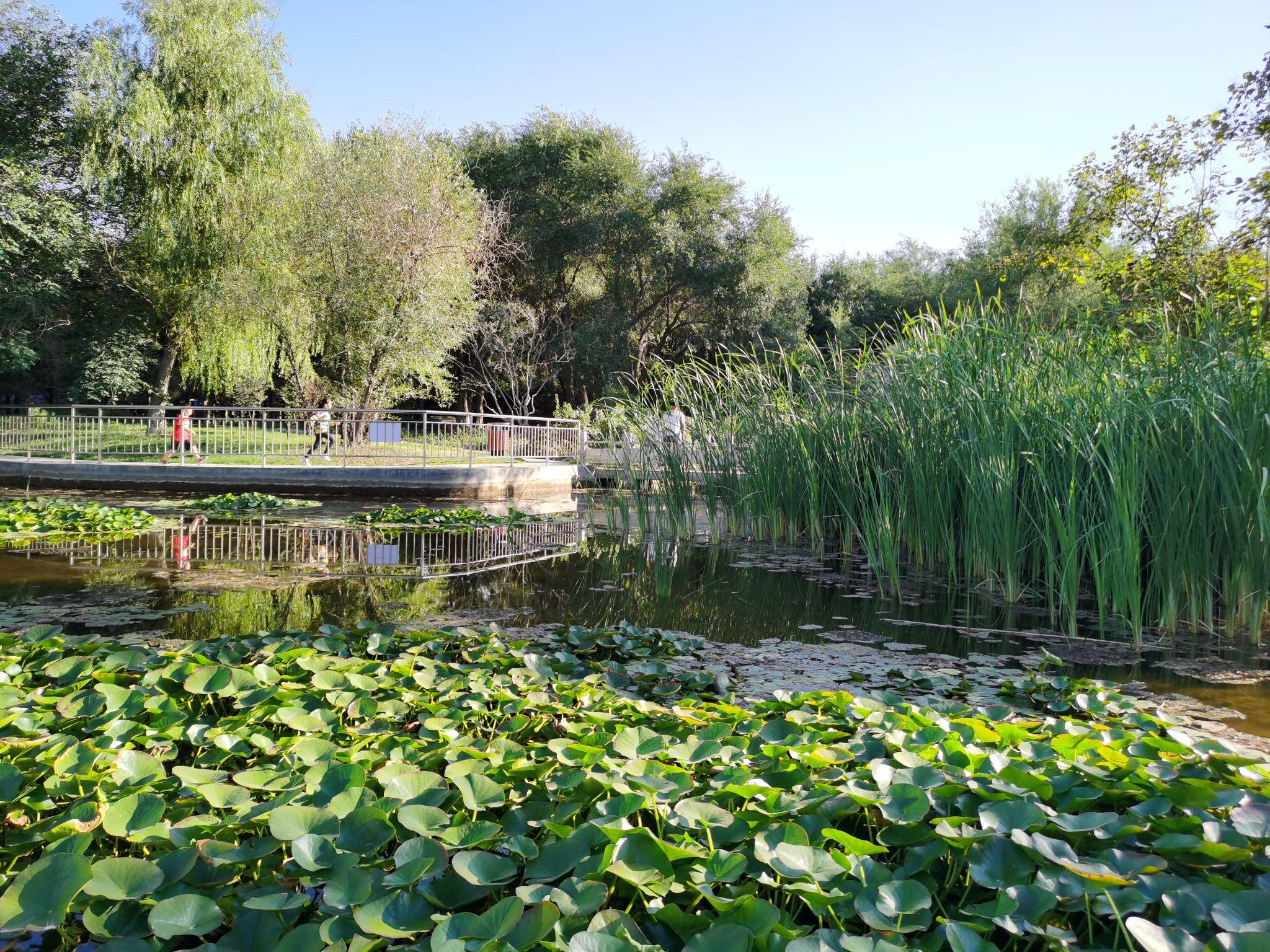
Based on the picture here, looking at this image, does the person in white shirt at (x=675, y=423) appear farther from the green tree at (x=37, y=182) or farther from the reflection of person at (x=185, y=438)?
the green tree at (x=37, y=182)

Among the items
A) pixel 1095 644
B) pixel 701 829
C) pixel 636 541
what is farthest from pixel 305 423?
pixel 701 829

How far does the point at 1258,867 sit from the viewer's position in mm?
1491

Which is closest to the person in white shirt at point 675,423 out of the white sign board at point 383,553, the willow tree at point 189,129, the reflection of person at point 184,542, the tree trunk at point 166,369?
the white sign board at point 383,553

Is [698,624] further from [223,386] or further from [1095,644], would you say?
[223,386]

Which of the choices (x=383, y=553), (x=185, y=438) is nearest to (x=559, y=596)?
(x=383, y=553)

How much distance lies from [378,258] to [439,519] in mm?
11101

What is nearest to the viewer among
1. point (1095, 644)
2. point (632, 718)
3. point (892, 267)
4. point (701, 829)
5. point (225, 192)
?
point (701, 829)

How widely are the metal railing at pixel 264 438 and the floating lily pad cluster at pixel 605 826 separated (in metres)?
11.4

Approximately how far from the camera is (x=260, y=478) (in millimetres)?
12773

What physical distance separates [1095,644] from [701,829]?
3.06 meters

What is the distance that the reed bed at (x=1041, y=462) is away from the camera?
3.71 m

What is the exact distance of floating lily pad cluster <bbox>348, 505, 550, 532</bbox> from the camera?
8.68 m

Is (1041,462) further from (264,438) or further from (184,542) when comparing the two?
(264,438)

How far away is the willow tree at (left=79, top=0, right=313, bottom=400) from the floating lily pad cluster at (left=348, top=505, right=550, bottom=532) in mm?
12037
